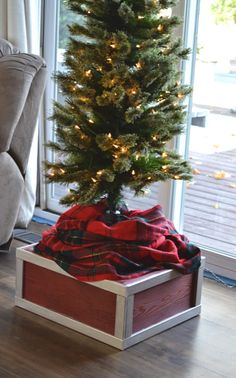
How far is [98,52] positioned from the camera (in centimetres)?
270

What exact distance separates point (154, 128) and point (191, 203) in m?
0.88

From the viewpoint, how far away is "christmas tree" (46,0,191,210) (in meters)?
2.68

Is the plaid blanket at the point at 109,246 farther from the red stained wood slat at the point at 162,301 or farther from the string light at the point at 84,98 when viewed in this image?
the string light at the point at 84,98

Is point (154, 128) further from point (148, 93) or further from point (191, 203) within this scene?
point (191, 203)

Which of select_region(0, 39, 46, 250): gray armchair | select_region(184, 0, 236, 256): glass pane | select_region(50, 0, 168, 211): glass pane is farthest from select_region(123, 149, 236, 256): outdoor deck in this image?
select_region(0, 39, 46, 250): gray armchair

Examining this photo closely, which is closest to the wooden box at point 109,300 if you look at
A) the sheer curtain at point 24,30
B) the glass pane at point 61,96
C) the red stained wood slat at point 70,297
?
the red stained wood slat at point 70,297

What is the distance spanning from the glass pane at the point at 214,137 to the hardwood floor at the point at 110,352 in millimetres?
665

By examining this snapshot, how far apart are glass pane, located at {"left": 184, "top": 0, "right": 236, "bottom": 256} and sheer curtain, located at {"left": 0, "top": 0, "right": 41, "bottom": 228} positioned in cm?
92

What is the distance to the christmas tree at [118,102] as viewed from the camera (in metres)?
2.68

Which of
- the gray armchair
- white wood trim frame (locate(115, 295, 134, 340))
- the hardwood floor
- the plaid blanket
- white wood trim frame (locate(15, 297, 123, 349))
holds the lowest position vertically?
the hardwood floor

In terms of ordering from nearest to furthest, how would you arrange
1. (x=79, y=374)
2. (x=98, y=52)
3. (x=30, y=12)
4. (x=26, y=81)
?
(x=79, y=374), (x=98, y=52), (x=26, y=81), (x=30, y=12)

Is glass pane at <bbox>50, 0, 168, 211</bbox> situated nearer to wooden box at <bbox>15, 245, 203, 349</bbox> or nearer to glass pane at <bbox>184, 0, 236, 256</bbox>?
glass pane at <bbox>184, 0, 236, 256</bbox>

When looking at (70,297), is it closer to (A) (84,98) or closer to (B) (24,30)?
(A) (84,98)

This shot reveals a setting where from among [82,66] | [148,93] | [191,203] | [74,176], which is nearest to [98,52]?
[82,66]
